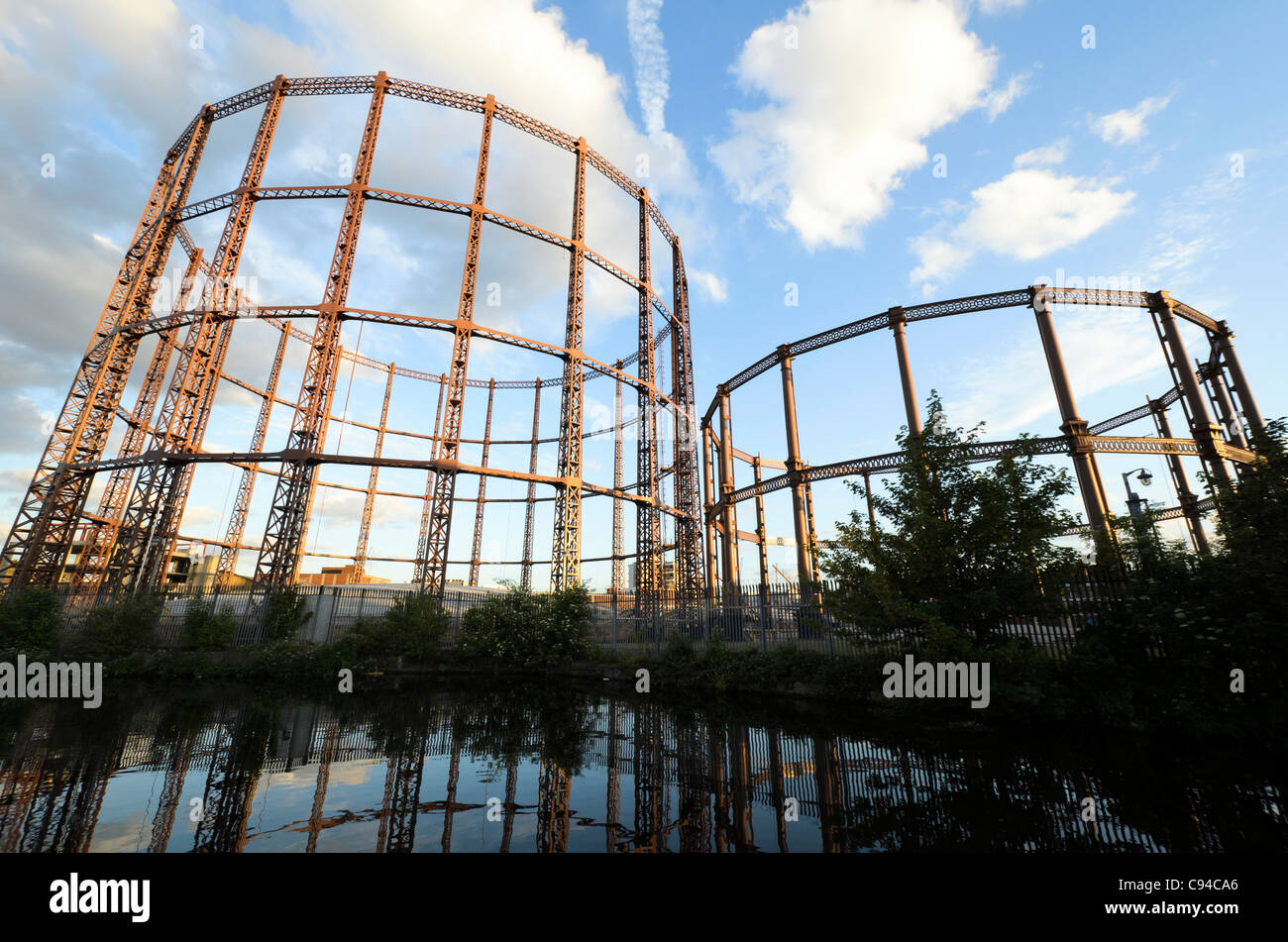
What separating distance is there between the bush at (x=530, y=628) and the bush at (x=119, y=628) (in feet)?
27.3

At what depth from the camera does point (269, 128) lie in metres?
22.1

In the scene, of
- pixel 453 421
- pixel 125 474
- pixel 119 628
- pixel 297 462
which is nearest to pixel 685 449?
pixel 453 421

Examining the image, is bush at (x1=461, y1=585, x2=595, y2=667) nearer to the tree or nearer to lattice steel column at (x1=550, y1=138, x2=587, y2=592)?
lattice steel column at (x1=550, y1=138, x2=587, y2=592)

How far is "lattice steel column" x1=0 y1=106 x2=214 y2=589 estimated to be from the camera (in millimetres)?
20312

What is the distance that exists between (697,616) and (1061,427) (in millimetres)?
14909

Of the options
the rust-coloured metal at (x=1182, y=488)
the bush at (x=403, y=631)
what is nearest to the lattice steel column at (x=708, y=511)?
the bush at (x=403, y=631)

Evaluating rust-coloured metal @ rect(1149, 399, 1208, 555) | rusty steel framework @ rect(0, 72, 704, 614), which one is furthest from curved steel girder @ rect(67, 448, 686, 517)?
rust-coloured metal @ rect(1149, 399, 1208, 555)

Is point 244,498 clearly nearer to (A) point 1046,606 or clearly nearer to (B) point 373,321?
(B) point 373,321

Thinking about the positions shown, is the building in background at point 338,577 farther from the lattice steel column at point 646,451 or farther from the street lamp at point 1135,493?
the street lamp at point 1135,493

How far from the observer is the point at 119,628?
1332 centimetres

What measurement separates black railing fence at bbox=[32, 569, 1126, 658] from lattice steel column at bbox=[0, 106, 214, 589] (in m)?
8.95

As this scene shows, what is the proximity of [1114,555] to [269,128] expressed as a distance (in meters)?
32.4
